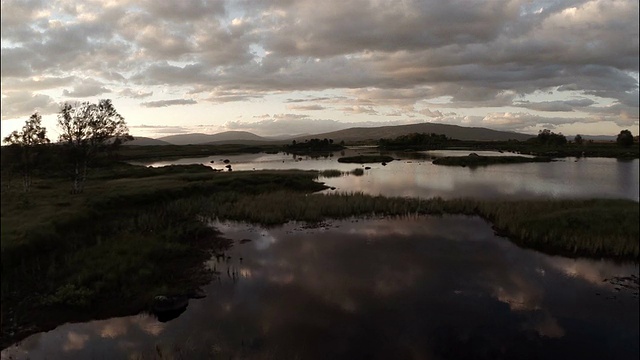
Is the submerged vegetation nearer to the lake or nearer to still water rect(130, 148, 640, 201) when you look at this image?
the lake

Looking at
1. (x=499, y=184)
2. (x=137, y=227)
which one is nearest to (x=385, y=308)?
(x=137, y=227)

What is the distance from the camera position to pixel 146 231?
3347 cm

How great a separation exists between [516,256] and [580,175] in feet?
180

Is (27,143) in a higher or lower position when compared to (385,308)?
higher

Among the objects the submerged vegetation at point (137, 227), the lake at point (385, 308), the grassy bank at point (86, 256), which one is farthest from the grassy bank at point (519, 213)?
the grassy bank at point (86, 256)

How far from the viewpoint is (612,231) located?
30.8 metres

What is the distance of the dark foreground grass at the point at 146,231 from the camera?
20623 millimetres

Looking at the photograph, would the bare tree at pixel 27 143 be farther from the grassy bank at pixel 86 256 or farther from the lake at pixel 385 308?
the lake at pixel 385 308

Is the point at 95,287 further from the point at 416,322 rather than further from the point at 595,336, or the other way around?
the point at 595,336

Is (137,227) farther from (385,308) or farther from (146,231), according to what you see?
(385,308)

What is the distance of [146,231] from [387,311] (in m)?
23.8

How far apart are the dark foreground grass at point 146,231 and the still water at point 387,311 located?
2078mm

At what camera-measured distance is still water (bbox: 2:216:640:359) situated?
57.3 ft

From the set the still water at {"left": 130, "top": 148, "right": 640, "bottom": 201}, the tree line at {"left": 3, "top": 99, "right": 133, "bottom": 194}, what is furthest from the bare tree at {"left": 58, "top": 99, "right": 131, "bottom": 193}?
the still water at {"left": 130, "top": 148, "right": 640, "bottom": 201}
